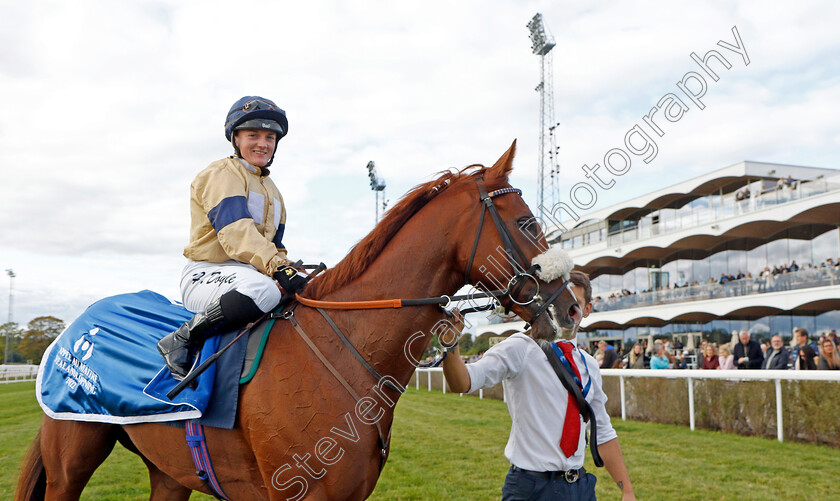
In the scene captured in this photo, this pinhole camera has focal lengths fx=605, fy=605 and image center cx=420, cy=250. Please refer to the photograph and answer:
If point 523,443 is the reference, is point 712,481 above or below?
below

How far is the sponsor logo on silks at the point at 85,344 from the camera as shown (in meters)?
2.80

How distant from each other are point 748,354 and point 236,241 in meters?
8.92

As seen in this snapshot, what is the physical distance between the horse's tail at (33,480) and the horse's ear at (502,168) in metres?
2.57

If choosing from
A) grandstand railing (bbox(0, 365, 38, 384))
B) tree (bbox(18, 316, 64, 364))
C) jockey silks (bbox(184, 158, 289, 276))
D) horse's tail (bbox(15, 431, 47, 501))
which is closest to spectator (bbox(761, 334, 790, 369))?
jockey silks (bbox(184, 158, 289, 276))

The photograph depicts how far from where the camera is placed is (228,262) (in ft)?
8.59

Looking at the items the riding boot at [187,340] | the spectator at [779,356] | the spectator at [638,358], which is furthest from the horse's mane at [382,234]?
the spectator at [638,358]

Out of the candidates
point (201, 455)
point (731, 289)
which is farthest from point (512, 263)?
point (731, 289)

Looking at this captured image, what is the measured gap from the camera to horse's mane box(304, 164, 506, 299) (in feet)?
7.77

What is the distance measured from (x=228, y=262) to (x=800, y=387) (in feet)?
22.1

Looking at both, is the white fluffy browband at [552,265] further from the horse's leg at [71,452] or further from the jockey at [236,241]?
the horse's leg at [71,452]

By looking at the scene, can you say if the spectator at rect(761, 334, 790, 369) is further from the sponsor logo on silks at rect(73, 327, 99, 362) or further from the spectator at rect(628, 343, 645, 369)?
the sponsor logo on silks at rect(73, 327, 99, 362)

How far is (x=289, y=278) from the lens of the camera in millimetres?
2355

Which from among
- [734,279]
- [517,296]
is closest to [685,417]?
[517,296]

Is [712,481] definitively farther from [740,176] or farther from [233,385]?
[740,176]
